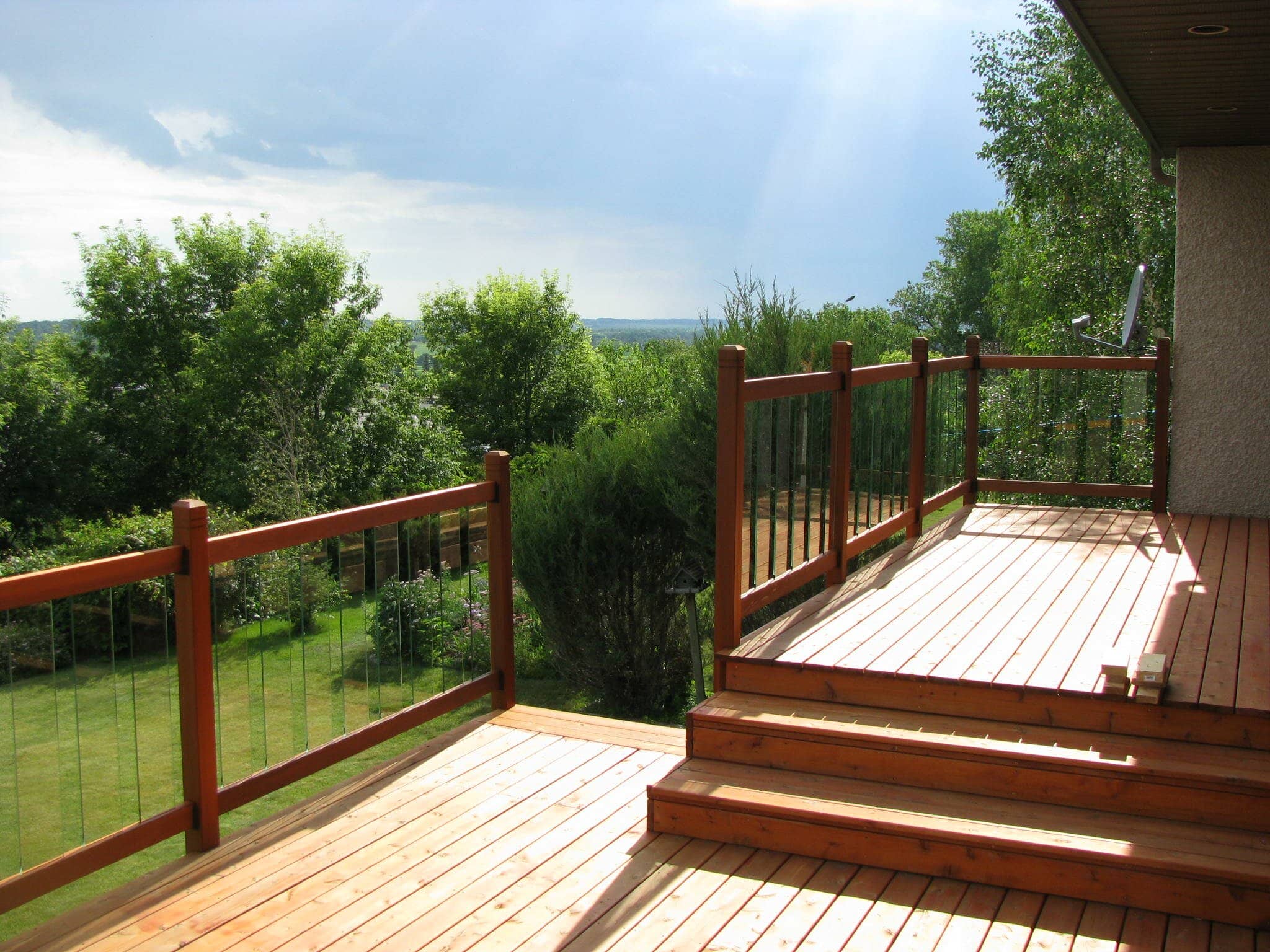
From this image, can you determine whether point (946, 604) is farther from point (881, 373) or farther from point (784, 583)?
point (881, 373)

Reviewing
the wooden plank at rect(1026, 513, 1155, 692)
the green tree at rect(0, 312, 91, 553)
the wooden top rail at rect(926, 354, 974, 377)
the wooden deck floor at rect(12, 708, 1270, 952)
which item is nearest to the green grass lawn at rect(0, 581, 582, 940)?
the wooden deck floor at rect(12, 708, 1270, 952)

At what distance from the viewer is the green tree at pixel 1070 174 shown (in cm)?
1500

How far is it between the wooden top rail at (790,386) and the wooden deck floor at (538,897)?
5.09 feet

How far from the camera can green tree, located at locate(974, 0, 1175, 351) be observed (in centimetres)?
1500

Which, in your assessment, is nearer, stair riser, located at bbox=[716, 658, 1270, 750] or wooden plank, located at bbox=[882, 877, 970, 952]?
wooden plank, located at bbox=[882, 877, 970, 952]

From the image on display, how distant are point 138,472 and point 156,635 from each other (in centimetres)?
3500

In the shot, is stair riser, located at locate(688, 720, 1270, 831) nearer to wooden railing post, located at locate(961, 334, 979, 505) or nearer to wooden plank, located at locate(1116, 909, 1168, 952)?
wooden plank, located at locate(1116, 909, 1168, 952)

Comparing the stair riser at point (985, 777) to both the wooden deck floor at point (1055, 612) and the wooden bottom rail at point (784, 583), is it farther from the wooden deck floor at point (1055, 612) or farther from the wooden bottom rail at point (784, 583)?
the wooden bottom rail at point (784, 583)

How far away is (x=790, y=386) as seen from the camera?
4.18 meters

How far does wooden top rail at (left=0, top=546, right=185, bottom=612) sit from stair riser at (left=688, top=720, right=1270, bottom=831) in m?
1.80

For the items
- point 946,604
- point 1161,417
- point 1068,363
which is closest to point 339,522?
point 946,604

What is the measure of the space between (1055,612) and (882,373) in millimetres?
1480

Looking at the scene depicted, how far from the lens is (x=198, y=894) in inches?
113

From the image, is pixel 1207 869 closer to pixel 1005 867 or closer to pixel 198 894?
pixel 1005 867
